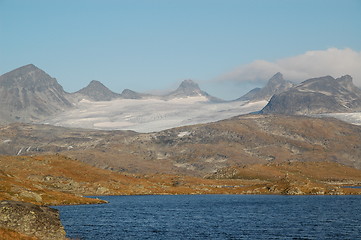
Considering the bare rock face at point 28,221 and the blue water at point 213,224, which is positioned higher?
the bare rock face at point 28,221

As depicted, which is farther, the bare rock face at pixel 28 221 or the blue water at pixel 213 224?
the blue water at pixel 213 224

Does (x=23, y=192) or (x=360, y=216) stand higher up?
(x=23, y=192)

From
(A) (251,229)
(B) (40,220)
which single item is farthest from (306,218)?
(B) (40,220)

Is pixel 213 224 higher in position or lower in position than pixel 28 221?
lower

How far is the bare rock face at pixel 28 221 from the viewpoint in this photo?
83938 mm

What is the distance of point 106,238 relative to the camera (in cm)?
9094

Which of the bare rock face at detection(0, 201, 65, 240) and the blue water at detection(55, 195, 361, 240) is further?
the blue water at detection(55, 195, 361, 240)

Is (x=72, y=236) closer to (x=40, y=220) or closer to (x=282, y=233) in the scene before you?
(x=40, y=220)

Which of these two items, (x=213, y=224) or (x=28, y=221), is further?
(x=213, y=224)

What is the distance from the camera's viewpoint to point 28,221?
86.5 metres

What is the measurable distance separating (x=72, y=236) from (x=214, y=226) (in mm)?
32652

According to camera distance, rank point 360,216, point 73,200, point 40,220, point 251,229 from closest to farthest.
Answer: point 40,220 → point 251,229 → point 360,216 → point 73,200

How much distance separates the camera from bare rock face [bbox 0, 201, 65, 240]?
83938mm

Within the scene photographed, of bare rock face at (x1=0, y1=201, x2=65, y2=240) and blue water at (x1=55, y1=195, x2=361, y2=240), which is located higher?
bare rock face at (x1=0, y1=201, x2=65, y2=240)
